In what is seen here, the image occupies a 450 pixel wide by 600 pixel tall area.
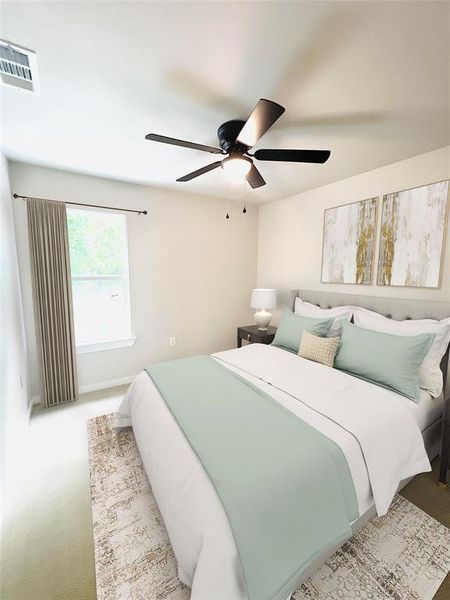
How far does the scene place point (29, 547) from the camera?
135 cm

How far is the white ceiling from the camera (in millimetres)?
1006

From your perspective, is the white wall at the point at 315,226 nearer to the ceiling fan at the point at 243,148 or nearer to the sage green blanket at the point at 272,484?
the ceiling fan at the point at 243,148

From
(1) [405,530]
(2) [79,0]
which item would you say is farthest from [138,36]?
(1) [405,530]

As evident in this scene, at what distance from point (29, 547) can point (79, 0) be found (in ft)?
8.50

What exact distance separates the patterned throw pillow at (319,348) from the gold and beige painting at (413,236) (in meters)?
0.88

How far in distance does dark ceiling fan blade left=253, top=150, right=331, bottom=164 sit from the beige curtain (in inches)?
86.1

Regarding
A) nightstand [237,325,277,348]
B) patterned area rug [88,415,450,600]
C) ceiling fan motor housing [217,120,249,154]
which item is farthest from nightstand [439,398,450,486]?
ceiling fan motor housing [217,120,249,154]

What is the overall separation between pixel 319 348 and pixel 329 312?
1.97ft

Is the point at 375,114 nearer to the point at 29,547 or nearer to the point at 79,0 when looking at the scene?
the point at 79,0

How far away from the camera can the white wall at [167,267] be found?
2.62 meters

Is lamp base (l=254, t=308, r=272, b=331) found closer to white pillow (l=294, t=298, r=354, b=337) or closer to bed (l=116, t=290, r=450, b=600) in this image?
white pillow (l=294, t=298, r=354, b=337)

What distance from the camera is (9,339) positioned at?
1911mm

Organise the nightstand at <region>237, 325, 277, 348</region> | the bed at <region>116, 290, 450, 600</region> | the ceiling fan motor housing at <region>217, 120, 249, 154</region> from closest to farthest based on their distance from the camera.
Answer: the bed at <region>116, 290, 450, 600</region>, the ceiling fan motor housing at <region>217, 120, 249, 154</region>, the nightstand at <region>237, 325, 277, 348</region>

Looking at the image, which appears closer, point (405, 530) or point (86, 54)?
point (86, 54)
